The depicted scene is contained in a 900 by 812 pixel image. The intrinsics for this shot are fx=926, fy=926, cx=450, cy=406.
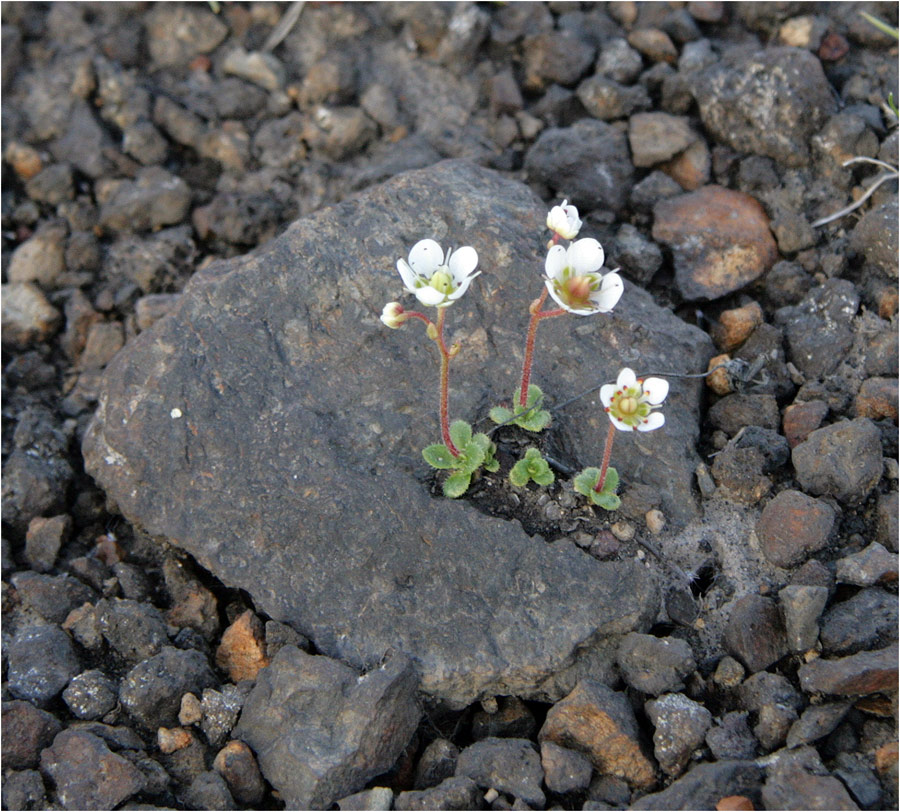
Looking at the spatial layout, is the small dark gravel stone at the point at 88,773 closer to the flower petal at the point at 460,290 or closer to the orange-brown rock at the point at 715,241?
the flower petal at the point at 460,290

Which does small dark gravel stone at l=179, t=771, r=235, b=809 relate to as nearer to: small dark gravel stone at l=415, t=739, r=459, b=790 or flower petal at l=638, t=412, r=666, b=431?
small dark gravel stone at l=415, t=739, r=459, b=790

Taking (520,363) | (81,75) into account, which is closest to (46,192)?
(81,75)

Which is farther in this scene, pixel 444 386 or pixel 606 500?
pixel 606 500

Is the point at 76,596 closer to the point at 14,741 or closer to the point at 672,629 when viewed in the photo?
the point at 14,741

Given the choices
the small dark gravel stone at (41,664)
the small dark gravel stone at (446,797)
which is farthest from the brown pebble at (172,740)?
the small dark gravel stone at (446,797)

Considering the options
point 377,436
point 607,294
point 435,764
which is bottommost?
point 435,764

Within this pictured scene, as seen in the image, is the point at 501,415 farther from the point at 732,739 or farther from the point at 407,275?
the point at 732,739

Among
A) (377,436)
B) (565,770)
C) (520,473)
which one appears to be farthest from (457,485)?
(565,770)
